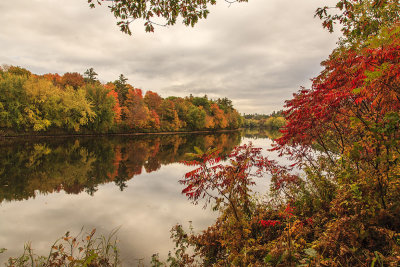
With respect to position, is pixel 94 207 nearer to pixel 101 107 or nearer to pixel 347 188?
pixel 347 188

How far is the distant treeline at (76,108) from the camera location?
28656 millimetres

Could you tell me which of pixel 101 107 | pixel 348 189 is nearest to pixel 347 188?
pixel 348 189

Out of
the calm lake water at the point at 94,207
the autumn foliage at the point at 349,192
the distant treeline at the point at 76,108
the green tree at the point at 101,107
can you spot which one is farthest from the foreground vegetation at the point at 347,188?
the green tree at the point at 101,107

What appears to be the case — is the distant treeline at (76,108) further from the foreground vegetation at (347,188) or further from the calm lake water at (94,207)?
the foreground vegetation at (347,188)

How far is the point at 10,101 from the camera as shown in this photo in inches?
1108

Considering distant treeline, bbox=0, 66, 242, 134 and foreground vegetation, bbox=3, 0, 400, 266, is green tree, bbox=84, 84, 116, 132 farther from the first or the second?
foreground vegetation, bbox=3, 0, 400, 266

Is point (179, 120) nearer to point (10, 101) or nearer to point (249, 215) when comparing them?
point (10, 101)

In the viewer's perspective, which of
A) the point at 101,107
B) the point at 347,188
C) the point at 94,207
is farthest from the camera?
the point at 101,107

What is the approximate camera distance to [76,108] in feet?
107

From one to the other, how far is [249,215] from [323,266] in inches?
102

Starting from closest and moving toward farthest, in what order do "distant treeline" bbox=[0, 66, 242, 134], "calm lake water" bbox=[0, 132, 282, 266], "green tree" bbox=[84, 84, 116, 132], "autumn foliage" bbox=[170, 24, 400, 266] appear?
"autumn foliage" bbox=[170, 24, 400, 266] < "calm lake water" bbox=[0, 132, 282, 266] < "distant treeline" bbox=[0, 66, 242, 134] < "green tree" bbox=[84, 84, 116, 132]

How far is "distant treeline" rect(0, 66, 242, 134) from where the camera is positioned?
94.0ft

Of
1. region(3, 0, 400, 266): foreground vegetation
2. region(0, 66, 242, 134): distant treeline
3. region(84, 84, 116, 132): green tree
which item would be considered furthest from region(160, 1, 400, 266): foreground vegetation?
region(84, 84, 116, 132): green tree

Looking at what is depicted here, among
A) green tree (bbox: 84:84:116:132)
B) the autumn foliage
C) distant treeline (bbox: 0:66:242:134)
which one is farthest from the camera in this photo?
green tree (bbox: 84:84:116:132)
